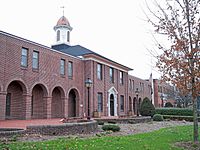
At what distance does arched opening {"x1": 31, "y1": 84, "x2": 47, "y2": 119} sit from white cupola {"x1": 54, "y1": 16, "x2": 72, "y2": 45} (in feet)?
42.0

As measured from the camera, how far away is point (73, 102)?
3209 cm

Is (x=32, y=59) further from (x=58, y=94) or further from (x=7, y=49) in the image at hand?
(x=58, y=94)

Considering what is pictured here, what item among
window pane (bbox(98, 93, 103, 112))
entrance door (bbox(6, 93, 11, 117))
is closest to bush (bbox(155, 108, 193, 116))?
window pane (bbox(98, 93, 103, 112))

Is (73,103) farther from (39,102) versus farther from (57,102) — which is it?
(39,102)

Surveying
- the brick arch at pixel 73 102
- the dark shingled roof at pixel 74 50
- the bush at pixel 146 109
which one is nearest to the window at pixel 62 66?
the brick arch at pixel 73 102

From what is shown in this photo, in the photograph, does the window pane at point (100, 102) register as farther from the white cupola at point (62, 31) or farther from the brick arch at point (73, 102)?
the white cupola at point (62, 31)

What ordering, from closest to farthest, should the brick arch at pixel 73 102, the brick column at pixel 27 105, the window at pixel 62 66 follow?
the brick column at pixel 27 105 < the window at pixel 62 66 < the brick arch at pixel 73 102

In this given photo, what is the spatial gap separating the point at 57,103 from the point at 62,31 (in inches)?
491

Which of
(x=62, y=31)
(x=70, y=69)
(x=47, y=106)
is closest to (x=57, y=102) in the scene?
(x=47, y=106)

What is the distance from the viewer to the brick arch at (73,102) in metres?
31.0

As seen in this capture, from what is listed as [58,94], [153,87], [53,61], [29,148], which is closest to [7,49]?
[53,61]

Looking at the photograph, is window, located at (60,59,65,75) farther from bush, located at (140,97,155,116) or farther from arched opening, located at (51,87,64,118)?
bush, located at (140,97,155,116)

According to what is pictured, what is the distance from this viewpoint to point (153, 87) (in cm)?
6388

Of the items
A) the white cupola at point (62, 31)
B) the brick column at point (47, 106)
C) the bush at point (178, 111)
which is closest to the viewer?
the brick column at point (47, 106)
